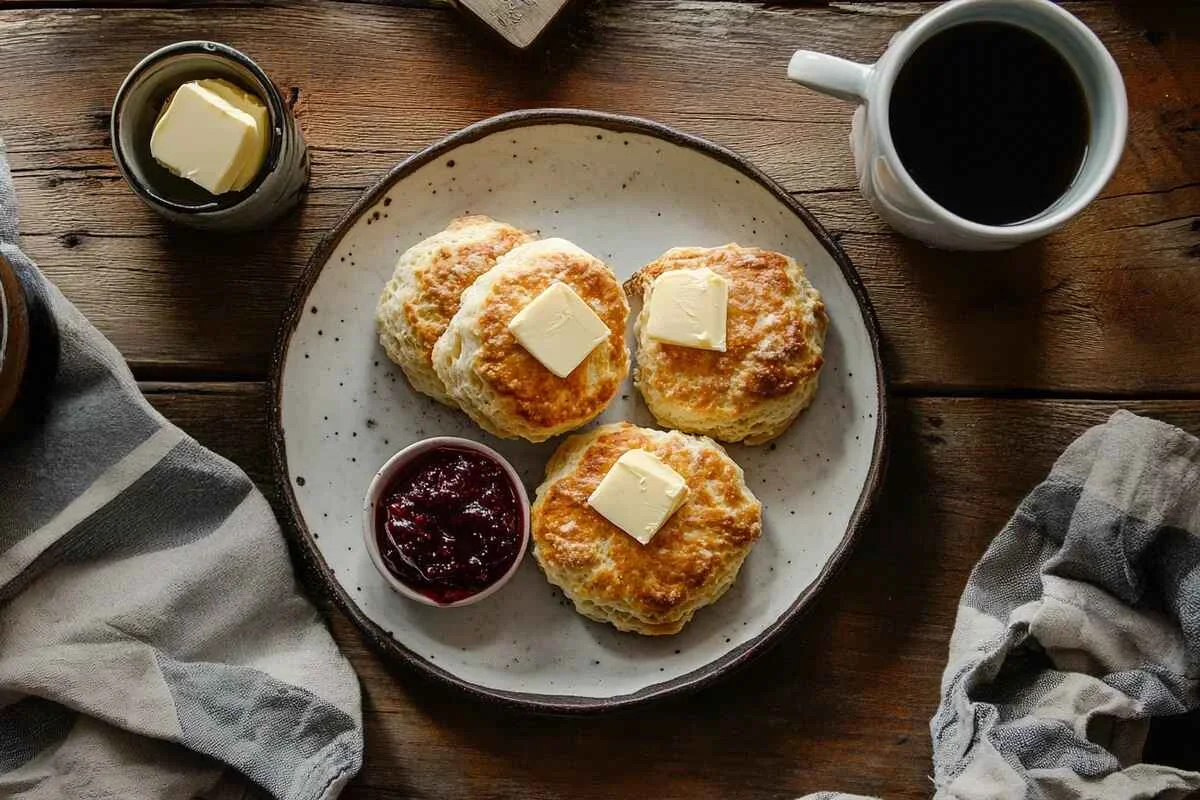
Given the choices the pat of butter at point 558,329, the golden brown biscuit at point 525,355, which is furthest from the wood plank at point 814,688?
the pat of butter at point 558,329

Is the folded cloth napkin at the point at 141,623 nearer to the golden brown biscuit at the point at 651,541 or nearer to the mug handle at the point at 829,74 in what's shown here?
the golden brown biscuit at the point at 651,541

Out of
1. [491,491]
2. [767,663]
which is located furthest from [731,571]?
[491,491]

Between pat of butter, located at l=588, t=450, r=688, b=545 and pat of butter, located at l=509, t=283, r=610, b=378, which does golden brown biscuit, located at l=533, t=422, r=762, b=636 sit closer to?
pat of butter, located at l=588, t=450, r=688, b=545

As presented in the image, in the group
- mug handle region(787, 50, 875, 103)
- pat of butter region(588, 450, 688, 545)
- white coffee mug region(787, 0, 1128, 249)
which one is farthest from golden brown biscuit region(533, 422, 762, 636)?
mug handle region(787, 50, 875, 103)

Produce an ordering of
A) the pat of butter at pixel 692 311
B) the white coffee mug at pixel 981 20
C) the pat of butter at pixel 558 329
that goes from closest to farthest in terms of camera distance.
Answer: the white coffee mug at pixel 981 20
the pat of butter at pixel 558 329
the pat of butter at pixel 692 311

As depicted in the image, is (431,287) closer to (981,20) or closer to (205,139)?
(205,139)

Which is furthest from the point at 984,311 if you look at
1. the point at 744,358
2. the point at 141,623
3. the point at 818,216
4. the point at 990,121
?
the point at 141,623

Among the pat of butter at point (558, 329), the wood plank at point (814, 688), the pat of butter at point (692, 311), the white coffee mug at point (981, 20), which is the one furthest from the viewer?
the wood plank at point (814, 688)
